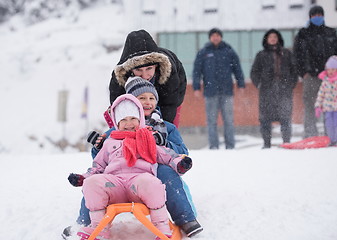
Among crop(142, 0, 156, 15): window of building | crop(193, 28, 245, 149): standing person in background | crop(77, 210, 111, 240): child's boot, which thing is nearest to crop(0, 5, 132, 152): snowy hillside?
crop(142, 0, 156, 15): window of building

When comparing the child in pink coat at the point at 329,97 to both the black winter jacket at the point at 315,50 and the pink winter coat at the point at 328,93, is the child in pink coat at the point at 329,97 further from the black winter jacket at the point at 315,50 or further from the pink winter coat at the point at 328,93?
the black winter jacket at the point at 315,50

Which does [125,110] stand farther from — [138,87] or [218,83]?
[218,83]

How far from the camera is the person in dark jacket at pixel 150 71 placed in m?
2.57

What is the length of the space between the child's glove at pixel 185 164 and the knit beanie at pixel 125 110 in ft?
1.16

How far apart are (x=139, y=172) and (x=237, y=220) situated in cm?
64

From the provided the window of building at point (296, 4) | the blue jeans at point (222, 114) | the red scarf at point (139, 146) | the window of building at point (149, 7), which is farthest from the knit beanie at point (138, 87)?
the window of building at point (296, 4)

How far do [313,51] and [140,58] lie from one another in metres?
3.52

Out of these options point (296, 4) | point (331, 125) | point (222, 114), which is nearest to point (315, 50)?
point (331, 125)

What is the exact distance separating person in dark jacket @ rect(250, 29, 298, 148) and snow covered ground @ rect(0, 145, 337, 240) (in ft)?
4.21

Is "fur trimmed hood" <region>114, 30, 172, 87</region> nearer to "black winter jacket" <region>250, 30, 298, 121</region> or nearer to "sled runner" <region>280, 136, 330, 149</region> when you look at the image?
"sled runner" <region>280, 136, 330, 149</region>

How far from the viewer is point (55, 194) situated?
283 cm

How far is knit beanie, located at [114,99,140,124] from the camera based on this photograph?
2.08 meters

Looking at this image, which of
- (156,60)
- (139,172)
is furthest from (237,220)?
(156,60)

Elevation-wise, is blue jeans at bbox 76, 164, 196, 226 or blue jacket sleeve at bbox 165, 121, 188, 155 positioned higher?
blue jacket sleeve at bbox 165, 121, 188, 155
